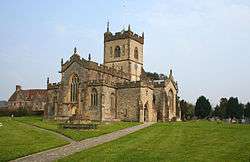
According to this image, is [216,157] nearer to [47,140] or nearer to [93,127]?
[47,140]

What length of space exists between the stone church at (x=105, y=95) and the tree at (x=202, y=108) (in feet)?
111

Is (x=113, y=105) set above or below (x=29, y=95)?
below

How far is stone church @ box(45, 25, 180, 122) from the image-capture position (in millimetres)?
56469

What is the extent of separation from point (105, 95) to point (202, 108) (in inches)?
2012

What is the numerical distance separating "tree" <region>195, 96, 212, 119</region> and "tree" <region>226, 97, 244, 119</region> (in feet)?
19.9

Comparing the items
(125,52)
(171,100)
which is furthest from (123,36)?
(171,100)

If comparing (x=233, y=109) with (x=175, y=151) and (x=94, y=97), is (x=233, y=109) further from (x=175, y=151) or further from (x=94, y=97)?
(x=175, y=151)

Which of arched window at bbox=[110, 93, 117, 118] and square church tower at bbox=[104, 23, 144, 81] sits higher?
square church tower at bbox=[104, 23, 144, 81]

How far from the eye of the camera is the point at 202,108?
101 metres

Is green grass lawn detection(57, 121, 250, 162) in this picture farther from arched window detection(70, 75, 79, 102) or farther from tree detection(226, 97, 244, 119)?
tree detection(226, 97, 244, 119)

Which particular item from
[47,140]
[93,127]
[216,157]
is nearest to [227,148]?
[216,157]

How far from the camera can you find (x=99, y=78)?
59562 mm

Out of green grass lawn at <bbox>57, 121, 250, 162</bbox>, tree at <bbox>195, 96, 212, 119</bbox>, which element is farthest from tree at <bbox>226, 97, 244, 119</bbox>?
green grass lawn at <bbox>57, 121, 250, 162</bbox>

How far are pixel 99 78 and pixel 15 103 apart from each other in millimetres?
59989
